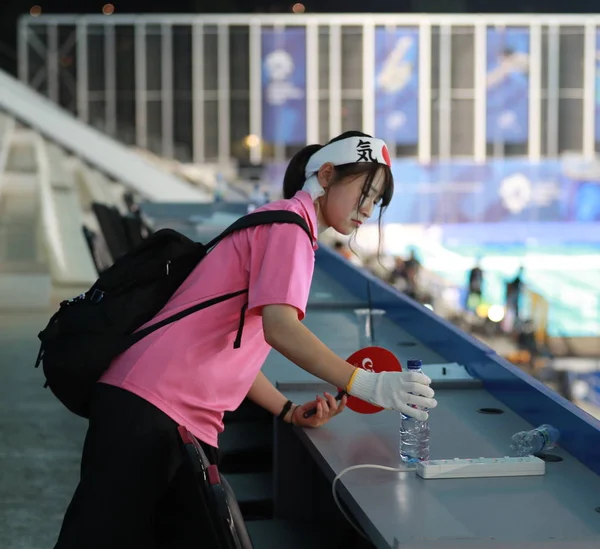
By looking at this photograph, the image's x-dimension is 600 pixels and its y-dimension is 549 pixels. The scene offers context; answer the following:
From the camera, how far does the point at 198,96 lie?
30328 mm

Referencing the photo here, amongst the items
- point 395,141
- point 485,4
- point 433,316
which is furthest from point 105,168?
point 433,316

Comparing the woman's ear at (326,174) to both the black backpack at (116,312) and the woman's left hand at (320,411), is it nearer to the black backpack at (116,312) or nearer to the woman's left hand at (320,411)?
the black backpack at (116,312)

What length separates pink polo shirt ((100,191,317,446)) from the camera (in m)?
1.88

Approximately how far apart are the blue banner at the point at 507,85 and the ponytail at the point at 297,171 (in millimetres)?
28907

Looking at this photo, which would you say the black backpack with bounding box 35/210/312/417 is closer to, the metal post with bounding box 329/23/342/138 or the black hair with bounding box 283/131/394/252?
the black hair with bounding box 283/131/394/252

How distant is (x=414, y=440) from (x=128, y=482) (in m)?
0.54

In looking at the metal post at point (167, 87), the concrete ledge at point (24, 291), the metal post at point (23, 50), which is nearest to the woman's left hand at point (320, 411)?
the concrete ledge at point (24, 291)

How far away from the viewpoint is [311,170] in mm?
2104

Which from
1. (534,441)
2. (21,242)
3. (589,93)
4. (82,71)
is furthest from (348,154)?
(589,93)

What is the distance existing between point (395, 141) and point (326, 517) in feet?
91.3

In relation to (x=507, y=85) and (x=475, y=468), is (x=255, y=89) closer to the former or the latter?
(x=507, y=85)

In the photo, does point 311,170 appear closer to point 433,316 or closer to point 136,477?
point 136,477

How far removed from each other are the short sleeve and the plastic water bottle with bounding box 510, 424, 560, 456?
58 centimetres

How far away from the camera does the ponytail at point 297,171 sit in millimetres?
2172
